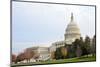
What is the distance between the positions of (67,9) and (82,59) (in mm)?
639

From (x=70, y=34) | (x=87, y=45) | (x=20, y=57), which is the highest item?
(x=70, y=34)

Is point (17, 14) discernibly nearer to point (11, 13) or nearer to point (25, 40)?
point (11, 13)

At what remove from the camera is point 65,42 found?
255 centimetres

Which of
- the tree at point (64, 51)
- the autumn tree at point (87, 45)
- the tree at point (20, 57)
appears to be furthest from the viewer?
the autumn tree at point (87, 45)

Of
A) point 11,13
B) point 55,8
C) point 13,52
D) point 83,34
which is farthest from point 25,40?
point 83,34

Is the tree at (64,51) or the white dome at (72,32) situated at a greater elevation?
the white dome at (72,32)

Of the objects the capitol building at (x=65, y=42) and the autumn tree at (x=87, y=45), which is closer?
the capitol building at (x=65, y=42)

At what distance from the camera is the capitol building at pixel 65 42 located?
244 centimetres

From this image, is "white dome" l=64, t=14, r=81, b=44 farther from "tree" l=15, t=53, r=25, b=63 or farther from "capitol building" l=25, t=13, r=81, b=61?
"tree" l=15, t=53, r=25, b=63

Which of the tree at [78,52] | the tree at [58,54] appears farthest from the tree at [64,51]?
the tree at [78,52]

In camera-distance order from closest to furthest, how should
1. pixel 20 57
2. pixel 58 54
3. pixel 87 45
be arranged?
pixel 20 57 < pixel 58 54 < pixel 87 45

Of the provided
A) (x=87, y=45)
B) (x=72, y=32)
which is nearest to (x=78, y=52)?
(x=87, y=45)

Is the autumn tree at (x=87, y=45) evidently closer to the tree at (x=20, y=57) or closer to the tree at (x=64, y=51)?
the tree at (x=64, y=51)

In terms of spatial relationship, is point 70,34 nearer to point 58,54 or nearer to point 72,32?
point 72,32
